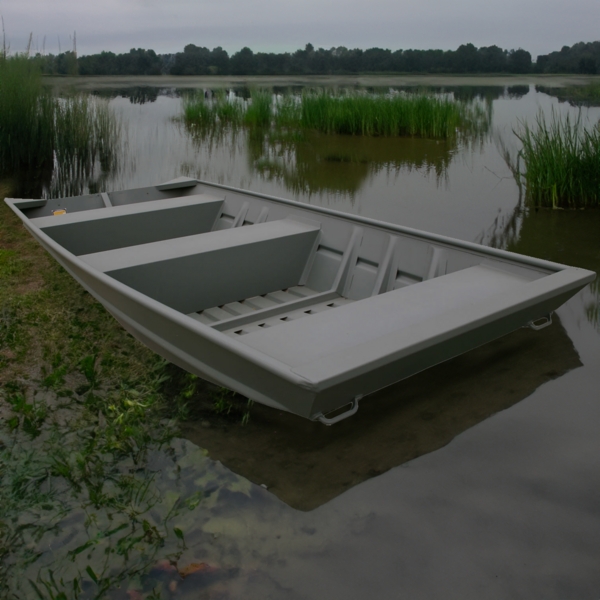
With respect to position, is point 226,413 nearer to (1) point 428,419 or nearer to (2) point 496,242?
(1) point 428,419

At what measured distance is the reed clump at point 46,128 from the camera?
677cm

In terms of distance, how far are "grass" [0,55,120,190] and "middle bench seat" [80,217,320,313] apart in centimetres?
434

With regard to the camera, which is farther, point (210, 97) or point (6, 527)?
point (210, 97)

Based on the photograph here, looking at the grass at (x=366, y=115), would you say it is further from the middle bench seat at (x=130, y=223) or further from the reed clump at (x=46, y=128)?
the middle bench seat at (x=130, y=223)

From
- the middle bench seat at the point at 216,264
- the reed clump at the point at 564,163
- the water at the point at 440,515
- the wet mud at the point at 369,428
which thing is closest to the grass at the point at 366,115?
the reed clump at the point at 564,163

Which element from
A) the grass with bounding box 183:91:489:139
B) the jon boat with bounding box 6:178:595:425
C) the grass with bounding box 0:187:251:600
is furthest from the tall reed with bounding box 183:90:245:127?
the grass with bounding box 0:187:251:600

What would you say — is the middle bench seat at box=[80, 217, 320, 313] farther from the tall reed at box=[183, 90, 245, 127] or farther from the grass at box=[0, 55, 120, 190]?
the tall reed at box=[183, 90, 245, 127]

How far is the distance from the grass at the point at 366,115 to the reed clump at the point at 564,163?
4.13 m

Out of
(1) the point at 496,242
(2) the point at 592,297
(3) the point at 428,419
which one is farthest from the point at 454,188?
(3) the point at 428,419

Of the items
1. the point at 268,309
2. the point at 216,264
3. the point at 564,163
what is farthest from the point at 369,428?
the point at 564,163

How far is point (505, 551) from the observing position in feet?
5.95

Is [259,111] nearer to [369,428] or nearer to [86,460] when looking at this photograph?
[369,428]

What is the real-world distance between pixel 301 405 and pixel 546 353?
1596 mm

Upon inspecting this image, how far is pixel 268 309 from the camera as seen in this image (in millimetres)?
3123
